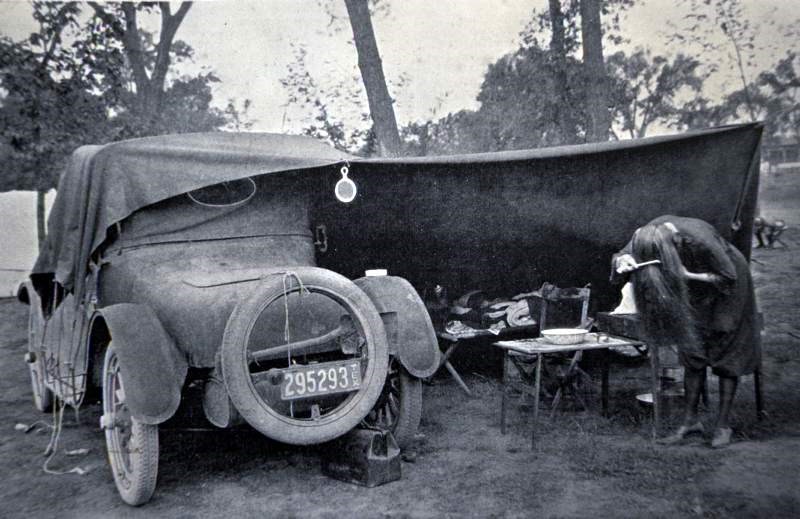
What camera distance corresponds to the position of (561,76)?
11945 millimetres

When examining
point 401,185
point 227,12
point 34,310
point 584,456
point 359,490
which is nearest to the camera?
Answer: point 359,490

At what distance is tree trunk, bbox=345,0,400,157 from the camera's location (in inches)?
344

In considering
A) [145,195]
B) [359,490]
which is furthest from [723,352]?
[145,195]

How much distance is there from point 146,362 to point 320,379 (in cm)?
95

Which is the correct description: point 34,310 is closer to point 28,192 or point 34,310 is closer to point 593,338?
point 593,338

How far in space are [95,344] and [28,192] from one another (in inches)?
445

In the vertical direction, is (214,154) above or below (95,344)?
above

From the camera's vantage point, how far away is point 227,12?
745 centimetres

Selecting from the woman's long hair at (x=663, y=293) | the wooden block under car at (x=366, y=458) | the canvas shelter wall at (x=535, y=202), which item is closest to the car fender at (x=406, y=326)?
the wooden block under car at (x=366, y=458)

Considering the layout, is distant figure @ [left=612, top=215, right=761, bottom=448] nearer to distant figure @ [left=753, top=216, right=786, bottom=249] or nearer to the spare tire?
the spare tire

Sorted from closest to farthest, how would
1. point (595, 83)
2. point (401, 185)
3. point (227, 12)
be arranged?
point (401, 185) → point (227, 12) → point (595, 83)

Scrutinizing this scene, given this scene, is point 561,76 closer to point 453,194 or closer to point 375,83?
point 375,83

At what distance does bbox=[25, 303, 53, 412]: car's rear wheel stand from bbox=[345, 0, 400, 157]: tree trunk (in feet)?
14.9

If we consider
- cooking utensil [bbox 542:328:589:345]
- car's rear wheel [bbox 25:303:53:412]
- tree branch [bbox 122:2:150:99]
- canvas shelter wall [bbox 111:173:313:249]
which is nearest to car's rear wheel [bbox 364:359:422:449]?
cooking utensil [bbox 542:328:589:345]
